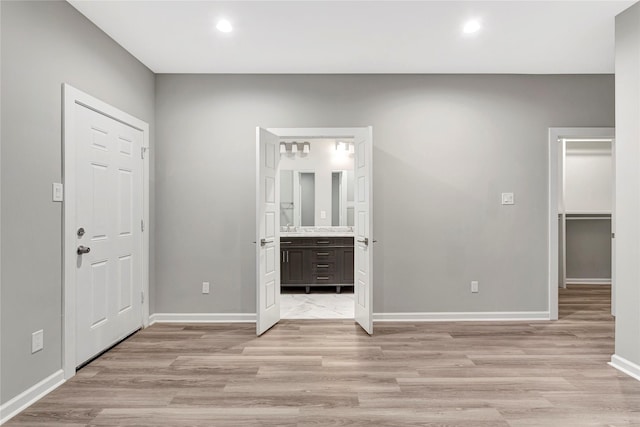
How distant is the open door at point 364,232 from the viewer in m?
3.82

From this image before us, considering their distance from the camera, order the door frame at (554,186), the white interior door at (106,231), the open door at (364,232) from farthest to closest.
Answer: the door frame at (554,186)
the open door at (364,232)
the white interior door at (106,231)

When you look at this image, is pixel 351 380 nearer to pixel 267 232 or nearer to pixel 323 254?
pixel 267 232

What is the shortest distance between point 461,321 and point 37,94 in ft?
13.8

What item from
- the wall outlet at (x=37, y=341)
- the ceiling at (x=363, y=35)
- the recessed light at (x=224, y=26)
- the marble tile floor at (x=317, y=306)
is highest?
the ceiling at (x=363, y=35)

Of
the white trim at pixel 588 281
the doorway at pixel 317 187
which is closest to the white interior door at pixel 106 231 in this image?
the doorway at pixel 317 187

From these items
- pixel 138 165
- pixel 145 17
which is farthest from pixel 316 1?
pixel 138 165

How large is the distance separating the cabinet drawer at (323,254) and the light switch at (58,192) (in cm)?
352

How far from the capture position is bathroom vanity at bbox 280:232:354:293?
575cm

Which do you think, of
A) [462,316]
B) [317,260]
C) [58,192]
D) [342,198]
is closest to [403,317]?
[462,316]

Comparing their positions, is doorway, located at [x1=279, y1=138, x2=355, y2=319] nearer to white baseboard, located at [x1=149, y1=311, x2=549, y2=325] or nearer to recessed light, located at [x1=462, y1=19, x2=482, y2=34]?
white baseboard, located at [x1=149, y1=311, x2=549, y2=325]

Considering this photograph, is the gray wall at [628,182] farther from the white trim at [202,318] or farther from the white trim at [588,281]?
the white trim at [588,281]

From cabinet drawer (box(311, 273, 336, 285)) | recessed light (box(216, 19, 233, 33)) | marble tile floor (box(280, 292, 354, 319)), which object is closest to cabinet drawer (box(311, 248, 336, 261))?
cabinet drawer (box(311, 273, 336, 285))

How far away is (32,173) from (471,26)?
3.32 metres

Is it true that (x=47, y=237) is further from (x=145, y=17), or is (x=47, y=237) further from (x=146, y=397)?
Answer: (x=145, y=17)
